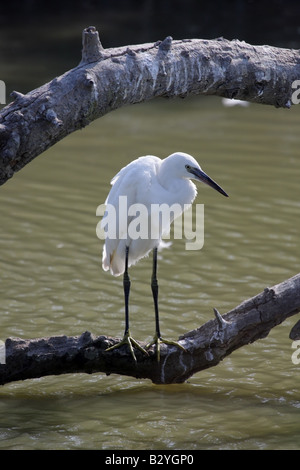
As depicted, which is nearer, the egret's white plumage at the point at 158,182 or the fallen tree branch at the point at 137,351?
the fallen tree branch at the point at 137,351

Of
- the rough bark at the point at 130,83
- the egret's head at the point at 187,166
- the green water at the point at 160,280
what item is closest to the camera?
the rough bark at the point at 130,83

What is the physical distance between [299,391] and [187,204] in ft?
4.10

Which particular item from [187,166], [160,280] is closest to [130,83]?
[187,166]

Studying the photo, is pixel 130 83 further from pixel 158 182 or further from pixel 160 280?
pixel 160 280

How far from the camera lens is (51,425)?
4.20 meters

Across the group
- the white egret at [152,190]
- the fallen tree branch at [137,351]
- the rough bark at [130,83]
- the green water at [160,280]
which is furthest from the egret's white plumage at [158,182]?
the green water at [160,280]

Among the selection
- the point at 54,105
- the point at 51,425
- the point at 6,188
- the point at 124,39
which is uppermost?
the point at 124,39

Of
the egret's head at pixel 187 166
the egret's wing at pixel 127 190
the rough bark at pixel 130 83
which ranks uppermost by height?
the rough bark at pixel 130 83

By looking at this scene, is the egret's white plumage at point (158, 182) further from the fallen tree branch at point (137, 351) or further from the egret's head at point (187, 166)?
the fallen tree branch at point (137, 351)

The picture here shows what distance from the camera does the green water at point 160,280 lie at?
4.20 m

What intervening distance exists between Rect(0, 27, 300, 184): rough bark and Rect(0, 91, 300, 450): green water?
62.7 inches

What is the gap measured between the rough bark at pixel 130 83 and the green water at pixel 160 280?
1.59 m
